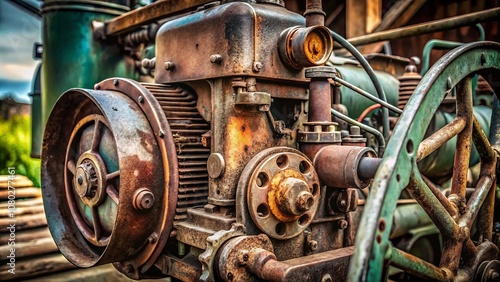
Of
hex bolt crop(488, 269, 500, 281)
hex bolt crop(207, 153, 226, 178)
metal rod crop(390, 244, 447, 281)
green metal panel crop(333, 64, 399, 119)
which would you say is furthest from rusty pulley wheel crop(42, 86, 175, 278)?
green metal panel crop(333, 64, 399, 119)

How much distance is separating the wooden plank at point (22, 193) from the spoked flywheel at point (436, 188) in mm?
2415

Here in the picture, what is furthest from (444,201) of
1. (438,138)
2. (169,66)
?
(169,66)

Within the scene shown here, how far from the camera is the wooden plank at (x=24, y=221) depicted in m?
2.66

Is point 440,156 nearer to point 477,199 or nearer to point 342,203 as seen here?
point 477,199

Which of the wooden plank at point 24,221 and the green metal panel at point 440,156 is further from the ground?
the green metal panel at point 440,156

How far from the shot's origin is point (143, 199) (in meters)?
1.67

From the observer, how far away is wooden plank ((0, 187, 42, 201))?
285cm

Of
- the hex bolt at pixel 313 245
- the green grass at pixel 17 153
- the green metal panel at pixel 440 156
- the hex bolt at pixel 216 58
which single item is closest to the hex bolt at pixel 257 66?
the hex bolt at pixel 216 58

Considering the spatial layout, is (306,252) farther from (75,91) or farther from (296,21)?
(75,91)

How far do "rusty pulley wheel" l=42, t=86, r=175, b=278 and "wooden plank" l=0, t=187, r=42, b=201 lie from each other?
897mm

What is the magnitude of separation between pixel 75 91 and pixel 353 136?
3.75 feet

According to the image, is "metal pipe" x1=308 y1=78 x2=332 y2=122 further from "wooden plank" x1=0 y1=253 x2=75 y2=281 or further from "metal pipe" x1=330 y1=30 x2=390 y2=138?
"wooden plank" x1=0 y1=253 x2=75 y2=281

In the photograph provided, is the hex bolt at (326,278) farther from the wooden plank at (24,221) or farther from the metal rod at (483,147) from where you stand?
the wooden plank at (24,221)

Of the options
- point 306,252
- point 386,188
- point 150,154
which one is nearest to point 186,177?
point 150,154
